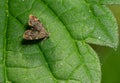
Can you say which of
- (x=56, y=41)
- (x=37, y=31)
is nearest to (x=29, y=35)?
(x=37, y=31)

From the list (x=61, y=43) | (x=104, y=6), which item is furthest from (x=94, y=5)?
(x=61, y=43)

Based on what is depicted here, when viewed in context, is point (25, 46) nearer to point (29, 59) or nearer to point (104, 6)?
point (29, 59)

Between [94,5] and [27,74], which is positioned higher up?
[94,5]

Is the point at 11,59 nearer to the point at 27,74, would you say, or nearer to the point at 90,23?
the point at 27,74

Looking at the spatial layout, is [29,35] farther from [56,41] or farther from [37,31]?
[56,41]
